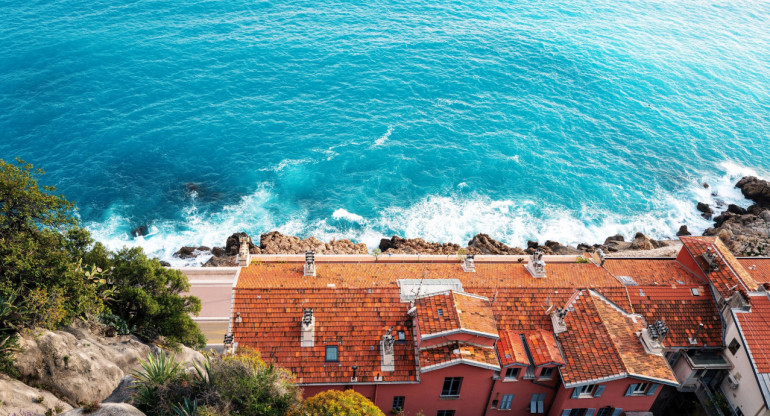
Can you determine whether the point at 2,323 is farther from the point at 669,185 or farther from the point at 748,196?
the point at 748,196

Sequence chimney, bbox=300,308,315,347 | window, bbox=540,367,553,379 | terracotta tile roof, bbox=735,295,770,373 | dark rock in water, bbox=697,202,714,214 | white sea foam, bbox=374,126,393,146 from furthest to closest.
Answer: white sea foam, bbox=374,126,393,146
dark rock in water, bbox=697,202,714,214
terracotta tile roof, bbox=735,295,770,373
window, bbox=540,367,553,379
chimney, bbox=300,308,315,347

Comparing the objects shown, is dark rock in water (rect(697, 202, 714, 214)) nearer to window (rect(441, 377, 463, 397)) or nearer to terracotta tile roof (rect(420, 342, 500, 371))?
terracotta tile roof (rect(420, 342, 500, 371))

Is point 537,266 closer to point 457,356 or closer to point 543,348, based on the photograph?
point 543,348

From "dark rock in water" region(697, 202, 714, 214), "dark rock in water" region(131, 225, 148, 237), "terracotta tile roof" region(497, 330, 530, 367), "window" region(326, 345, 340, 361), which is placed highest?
"terracotta tile roof" region(497, 330, 530, 367)

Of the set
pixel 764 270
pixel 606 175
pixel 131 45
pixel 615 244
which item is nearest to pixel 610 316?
pixel 764 270

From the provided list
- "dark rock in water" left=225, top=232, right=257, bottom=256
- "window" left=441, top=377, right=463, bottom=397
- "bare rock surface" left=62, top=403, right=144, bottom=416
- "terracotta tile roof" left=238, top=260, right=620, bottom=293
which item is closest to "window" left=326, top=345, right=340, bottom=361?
"terracotta tile roof" left=238, top=260, right=620, bottom=293

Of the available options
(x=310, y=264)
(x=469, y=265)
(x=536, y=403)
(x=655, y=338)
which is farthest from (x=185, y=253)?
(x=655, y=338)
